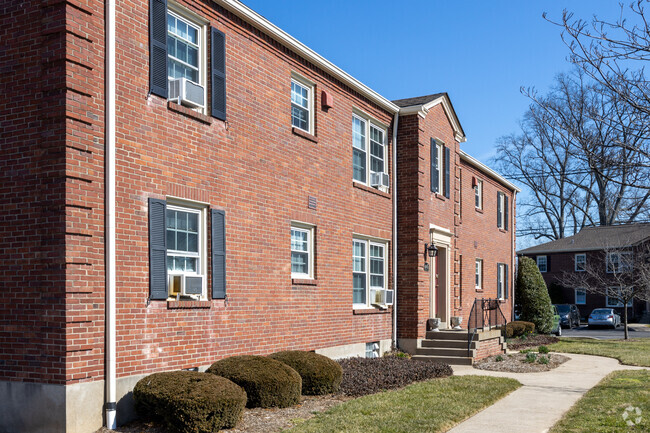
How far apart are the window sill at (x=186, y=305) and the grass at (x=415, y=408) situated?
2.72 meters

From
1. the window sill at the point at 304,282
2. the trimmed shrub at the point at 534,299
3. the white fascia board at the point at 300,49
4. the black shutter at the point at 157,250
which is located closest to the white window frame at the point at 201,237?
the black shutter at the point at 157,250

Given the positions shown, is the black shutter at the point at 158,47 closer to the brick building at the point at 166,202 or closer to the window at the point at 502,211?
the brick building at the point at 166,202

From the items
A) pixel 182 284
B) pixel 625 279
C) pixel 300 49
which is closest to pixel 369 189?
pixel 300 49

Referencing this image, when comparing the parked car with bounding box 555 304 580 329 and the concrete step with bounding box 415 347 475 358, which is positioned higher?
the concrete step with bounding box 415 347 475 358

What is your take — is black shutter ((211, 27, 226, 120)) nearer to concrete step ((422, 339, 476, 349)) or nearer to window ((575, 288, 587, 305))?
concrete step ((422, 339, 476, 349))

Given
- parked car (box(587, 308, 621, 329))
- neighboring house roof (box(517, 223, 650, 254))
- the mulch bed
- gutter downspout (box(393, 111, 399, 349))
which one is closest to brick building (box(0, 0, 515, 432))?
gutter downspout (box(393, 111, 399, 349))

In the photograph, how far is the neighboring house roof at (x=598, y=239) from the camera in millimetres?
45031

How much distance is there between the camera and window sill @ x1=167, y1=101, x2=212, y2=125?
34.7 feet

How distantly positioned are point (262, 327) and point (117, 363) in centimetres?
376

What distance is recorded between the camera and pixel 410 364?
48.0 feet

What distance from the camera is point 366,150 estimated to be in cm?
1722

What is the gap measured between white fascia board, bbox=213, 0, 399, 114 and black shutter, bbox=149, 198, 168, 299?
13.4 ft

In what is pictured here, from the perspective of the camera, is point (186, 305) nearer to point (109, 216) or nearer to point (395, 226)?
point (109, 216)

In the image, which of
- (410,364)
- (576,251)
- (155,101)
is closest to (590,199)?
(576,251)
